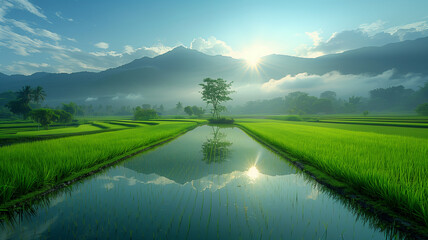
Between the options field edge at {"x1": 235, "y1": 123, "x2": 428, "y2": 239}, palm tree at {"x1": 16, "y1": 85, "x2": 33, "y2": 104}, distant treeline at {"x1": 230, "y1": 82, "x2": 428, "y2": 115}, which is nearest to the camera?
field edge at {"x1": 235, "y1": 123, "x2": 428, "y2": 239}

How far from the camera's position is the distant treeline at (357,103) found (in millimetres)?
94812

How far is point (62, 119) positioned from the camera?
4672 centimetres

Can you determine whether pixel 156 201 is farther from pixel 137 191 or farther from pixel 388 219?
pixel 388 219

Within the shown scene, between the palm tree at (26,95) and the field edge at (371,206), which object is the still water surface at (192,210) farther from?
the palm tree at (26,95)

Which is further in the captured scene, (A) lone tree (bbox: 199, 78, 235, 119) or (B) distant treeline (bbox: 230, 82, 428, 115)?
(B) distant treeline (bbox: 230, 82, 428, 115)

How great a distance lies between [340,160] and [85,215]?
8491 mm

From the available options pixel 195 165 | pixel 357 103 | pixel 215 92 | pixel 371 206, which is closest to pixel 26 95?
pixel 215 92

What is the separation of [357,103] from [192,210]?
152099mm

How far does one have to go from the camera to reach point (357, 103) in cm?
11212

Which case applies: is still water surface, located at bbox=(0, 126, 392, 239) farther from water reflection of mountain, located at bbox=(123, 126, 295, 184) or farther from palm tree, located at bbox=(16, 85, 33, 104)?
palm tree, located at bbox=(16, 85, 33, 104)

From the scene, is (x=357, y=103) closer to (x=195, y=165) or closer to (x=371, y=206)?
(x=371, y=206)

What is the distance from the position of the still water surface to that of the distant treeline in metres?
91.4

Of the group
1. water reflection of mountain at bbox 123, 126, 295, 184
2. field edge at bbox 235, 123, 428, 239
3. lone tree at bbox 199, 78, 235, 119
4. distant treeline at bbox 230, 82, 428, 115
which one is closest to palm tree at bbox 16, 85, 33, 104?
lone tree at bbox 199, 78, 235, 119

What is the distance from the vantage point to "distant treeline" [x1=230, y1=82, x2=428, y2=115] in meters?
94.8
